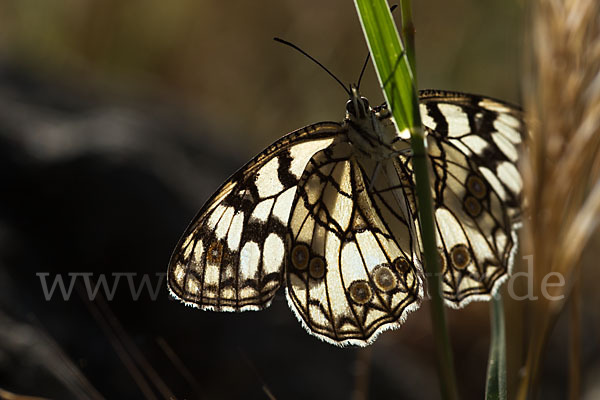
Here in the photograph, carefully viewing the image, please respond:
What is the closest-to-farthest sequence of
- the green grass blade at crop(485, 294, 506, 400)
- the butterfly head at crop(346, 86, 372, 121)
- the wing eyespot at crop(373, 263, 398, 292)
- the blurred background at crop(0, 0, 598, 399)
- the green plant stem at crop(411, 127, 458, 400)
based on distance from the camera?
the green plant stem at crop(411, 127, 458, 400) → the green grass blade at crop(485, 294, 506, 400) → the butterfly head at crop(346, 86, 372, 121) → the wing eyespot at crop(373, 263, 398, 292) → the blurred background at crop(0, 0, 598, 399)

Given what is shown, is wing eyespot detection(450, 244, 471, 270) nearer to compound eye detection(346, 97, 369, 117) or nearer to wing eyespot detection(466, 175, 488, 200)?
wing eyespot detection(466, 175, 488, 200)

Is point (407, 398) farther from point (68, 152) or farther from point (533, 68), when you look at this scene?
point (68, 152)

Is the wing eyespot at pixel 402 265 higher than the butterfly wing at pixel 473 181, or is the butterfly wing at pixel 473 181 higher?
the butterfly wing at pixel 473 181

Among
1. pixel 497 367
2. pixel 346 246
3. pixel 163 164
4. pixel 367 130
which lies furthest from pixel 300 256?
pixel 163 164

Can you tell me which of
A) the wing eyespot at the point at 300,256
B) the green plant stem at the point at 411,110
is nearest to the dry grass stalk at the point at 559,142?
the green plant stem at the point at 411,110

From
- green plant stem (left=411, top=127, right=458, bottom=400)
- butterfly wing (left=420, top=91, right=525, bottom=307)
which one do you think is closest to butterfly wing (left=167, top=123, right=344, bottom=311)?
butterfly wing (left=420, top=91, right=525, bottom=307)

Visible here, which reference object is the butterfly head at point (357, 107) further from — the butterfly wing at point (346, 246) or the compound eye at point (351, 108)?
the butterfly wing at point (346, 246)
